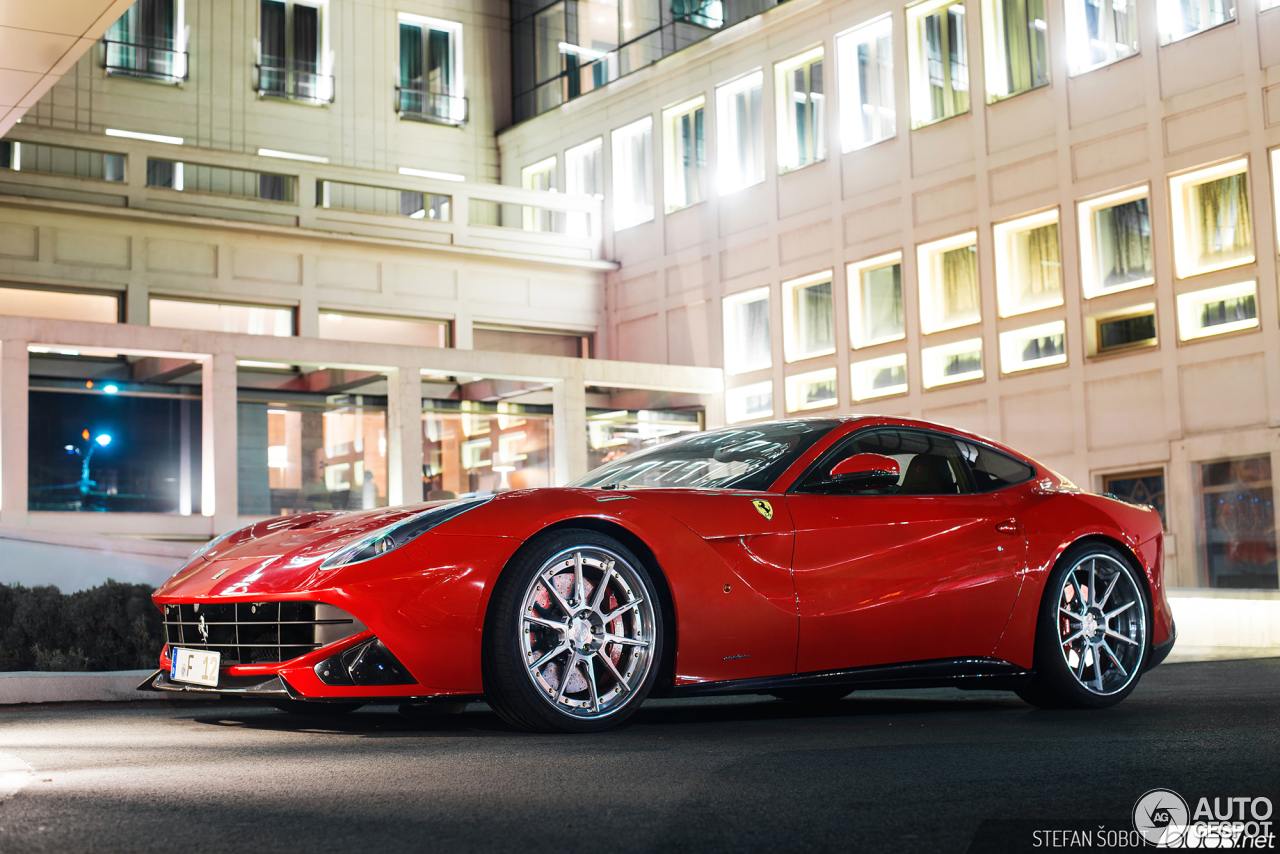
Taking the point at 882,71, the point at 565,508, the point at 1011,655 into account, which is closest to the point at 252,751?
the point at 565,508

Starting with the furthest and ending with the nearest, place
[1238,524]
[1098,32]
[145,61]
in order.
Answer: [145,61] → [1098,32] → [1238,524]

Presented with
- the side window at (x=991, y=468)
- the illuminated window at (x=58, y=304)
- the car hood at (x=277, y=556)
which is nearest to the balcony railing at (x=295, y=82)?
the illuminated window at (x=58, y=304)

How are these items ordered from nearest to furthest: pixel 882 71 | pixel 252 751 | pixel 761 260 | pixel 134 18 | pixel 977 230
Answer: pixel 252 751, pixel 977 230, pixel 882 71, pixel 761 260, pixel 134 18

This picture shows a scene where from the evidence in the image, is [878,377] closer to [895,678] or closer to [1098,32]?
[1098,32]

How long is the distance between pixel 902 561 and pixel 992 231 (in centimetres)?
1402

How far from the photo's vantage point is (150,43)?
24031 millimetres

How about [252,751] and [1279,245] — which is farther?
[1279,245]

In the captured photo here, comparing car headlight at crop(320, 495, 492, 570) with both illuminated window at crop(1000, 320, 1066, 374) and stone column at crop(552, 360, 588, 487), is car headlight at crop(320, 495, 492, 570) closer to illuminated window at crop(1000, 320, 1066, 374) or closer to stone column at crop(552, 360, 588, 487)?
illuminated window at crop(1000, 320, 1066, 374)

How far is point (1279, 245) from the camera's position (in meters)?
15.9

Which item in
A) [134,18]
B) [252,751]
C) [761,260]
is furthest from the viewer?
[134,18]

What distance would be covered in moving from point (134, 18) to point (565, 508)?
864 inches

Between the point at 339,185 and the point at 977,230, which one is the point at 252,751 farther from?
the point at 339,185

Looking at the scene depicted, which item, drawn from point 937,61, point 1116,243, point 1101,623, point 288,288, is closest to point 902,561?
point 1101,623
